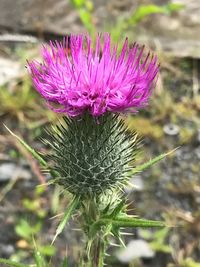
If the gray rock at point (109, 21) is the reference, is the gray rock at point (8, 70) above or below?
below

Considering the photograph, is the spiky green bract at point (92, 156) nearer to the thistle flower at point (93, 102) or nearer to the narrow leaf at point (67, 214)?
the thistle flower at point (93, 102)

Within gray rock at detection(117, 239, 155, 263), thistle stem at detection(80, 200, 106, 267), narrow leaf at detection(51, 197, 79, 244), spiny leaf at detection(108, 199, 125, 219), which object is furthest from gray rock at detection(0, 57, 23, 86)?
spiny leaf at detection(108, 199, 125, 219)

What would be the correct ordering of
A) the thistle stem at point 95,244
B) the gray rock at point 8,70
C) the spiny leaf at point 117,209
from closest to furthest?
the spiny leaf at point 117,209 → the thistle stem at point 95,244 → the gray rock at point 8,70

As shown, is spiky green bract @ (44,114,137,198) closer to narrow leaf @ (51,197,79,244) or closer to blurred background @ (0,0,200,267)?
narrow leaf @ (51,197,79,244)

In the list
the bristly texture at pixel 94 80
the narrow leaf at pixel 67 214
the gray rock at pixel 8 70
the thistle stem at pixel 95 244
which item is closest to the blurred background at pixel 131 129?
the gray rock at pixel 8 70

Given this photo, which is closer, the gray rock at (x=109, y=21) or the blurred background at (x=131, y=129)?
the blurred background at (x=131, y=129)

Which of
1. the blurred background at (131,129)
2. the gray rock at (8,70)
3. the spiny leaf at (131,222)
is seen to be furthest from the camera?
the gray rock at (8,70)

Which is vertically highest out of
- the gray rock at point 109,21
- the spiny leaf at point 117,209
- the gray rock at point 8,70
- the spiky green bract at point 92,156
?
the gray rock at point 109,21

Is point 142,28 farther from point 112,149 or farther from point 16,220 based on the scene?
point 112,149
